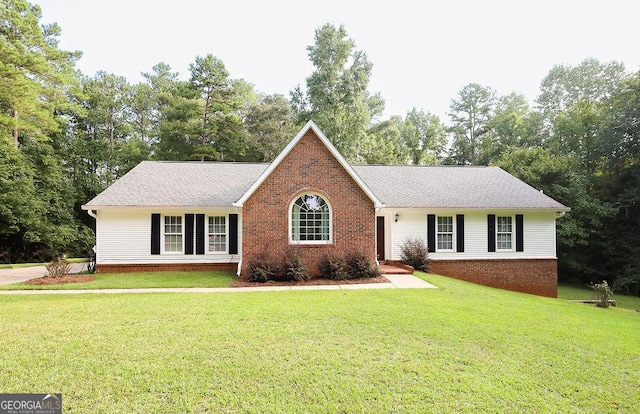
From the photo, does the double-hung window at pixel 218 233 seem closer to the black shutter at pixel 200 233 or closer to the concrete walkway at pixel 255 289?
the black shutter at pixel 200 233

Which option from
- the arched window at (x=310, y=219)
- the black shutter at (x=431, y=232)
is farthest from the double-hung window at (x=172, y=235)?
the black shutter at (x=431, y=232)

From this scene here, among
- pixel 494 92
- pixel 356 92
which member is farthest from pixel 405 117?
pixel 356 92

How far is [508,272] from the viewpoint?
1495cm

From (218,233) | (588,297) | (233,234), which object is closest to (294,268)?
(233,234)

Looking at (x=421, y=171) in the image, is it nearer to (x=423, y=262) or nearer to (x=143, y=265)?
(x=423, y=262)

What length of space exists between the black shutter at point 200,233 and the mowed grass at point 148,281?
1125 millimetres

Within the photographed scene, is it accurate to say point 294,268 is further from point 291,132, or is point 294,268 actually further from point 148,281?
point 291,132

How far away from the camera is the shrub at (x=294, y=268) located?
11500 mm

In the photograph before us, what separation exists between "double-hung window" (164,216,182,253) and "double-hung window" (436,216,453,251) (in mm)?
11229

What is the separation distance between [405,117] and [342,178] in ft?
108

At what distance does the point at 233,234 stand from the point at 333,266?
4.85 m

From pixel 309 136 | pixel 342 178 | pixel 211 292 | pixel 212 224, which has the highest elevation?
pixel 309 136

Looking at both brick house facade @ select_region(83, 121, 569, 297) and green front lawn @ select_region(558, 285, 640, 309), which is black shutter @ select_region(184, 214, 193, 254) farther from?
green front lawn @ select_region(558, 285, 640, 309)

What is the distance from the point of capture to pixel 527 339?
589 cm
